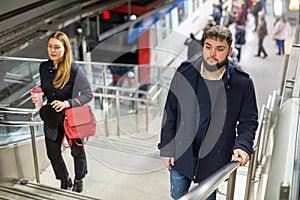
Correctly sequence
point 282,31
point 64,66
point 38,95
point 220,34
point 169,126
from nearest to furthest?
point 220,34 → point 169,126 → point 64,66 → point 38,95 → point 282,31

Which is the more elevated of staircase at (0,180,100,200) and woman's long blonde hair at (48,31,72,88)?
woman's long blonde hair at (48,31,72,88)

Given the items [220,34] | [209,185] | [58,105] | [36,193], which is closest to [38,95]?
[58,105]

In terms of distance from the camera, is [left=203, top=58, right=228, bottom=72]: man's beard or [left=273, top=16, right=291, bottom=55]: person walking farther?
[left=273, top=16, right=291, bottom=55]: person walking

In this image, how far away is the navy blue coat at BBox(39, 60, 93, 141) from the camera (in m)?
2.97

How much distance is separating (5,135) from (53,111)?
0.79 m

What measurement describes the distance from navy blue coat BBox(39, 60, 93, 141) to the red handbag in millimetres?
62

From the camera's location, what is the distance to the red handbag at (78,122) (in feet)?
9.96

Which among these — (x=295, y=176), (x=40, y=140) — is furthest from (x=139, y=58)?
(x=295, y=176)

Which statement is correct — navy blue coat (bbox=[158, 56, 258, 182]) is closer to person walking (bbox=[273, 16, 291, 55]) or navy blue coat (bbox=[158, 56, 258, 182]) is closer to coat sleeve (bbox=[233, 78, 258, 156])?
coat sleeve (bbox=[233, 78, 258, 156])

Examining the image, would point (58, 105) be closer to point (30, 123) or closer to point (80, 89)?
point (80, 89)

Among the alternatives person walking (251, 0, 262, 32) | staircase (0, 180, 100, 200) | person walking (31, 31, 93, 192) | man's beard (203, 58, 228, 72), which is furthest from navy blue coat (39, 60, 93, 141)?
person walking (251, 0, 262, 32)

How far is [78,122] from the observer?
3074 millimetres

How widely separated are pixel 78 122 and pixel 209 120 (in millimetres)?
1186

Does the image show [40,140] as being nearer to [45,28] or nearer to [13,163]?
[13,163]
